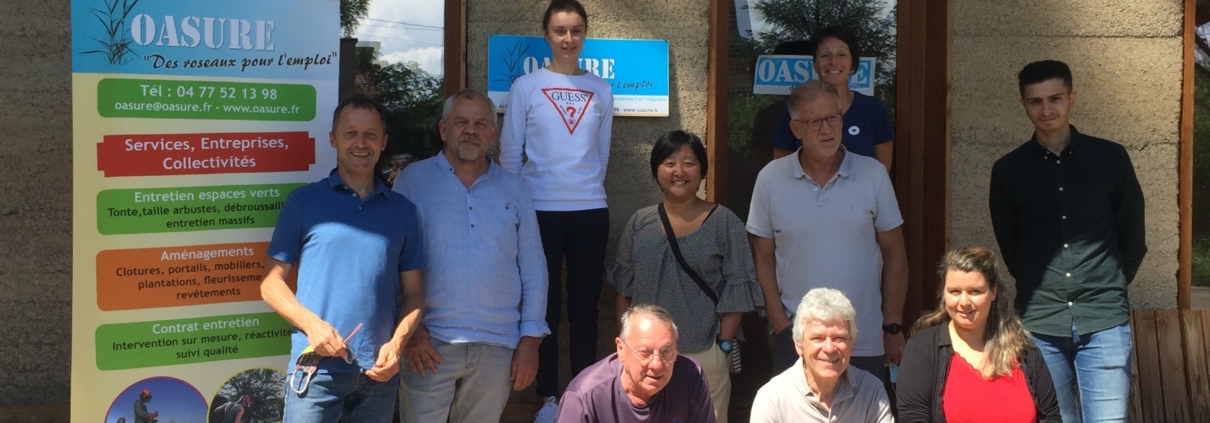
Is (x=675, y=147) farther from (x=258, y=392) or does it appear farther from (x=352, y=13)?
(x=258, y=392)

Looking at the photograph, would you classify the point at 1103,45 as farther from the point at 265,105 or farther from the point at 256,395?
the point at 256,395

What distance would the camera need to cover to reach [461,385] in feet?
13.2

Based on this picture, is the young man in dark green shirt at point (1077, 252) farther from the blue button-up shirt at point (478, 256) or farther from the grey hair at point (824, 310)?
the blue button-up shirt at point (478, 256)

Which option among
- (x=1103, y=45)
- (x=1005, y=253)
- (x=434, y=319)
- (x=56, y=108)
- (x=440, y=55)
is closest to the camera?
(x=434, y=319)

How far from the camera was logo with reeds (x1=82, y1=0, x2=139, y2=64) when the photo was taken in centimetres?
382

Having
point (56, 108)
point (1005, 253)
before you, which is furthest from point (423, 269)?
point (1005, 253)

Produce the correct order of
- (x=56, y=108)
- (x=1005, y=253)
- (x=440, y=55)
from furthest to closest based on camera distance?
(x=440, y=55), (x=56, y=108), (x=1005, y=253)

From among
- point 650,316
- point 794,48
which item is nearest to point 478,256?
point 650,316

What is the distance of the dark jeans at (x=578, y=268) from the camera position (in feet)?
14.5

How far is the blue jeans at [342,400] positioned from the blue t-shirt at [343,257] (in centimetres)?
5

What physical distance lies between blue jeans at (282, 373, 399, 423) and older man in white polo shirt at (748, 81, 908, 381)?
→ 1620 mm

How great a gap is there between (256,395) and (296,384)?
59 cm

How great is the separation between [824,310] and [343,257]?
1.75 meters

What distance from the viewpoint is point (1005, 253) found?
4.30 metres
